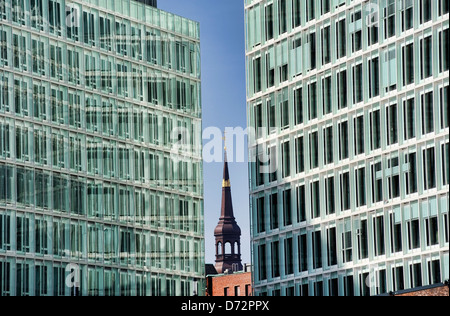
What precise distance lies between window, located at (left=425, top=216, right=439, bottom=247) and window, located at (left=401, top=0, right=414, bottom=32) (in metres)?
13.4

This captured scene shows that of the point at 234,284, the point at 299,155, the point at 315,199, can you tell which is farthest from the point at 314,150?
the point at 234,284

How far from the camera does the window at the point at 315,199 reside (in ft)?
353

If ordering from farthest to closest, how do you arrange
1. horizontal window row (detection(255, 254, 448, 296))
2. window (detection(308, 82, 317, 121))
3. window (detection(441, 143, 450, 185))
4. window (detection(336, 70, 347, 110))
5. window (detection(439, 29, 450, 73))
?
window (detection(308, 82, 317, 121)), window (detection(336, 70, 347, 110)), horizontal window row (detection(255, 254, 448, 296)), window (detection(439, 29, 450, 73)), window (detection(441, 143, 450, 185))

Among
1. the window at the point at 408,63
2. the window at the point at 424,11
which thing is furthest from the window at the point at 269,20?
the window at the point at 424,11

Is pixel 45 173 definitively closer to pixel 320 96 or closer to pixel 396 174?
pixel 320 96

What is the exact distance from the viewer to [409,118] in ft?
323

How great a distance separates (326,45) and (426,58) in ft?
40.2

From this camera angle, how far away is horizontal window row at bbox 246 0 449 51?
9769 centimetres

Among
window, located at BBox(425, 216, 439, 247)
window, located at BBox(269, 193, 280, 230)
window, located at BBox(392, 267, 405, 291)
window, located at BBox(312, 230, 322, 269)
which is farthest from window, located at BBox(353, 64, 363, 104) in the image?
window, located at BBox(392, 267, 405, 291)

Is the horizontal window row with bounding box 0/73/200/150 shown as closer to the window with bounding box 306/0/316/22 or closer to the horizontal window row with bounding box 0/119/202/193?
the horizontal window row with bounding box 0/119/202/193

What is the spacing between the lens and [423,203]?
317 feet

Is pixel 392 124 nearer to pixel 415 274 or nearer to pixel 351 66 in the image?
pixel 351 66

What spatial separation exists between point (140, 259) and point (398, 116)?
4044 cm
